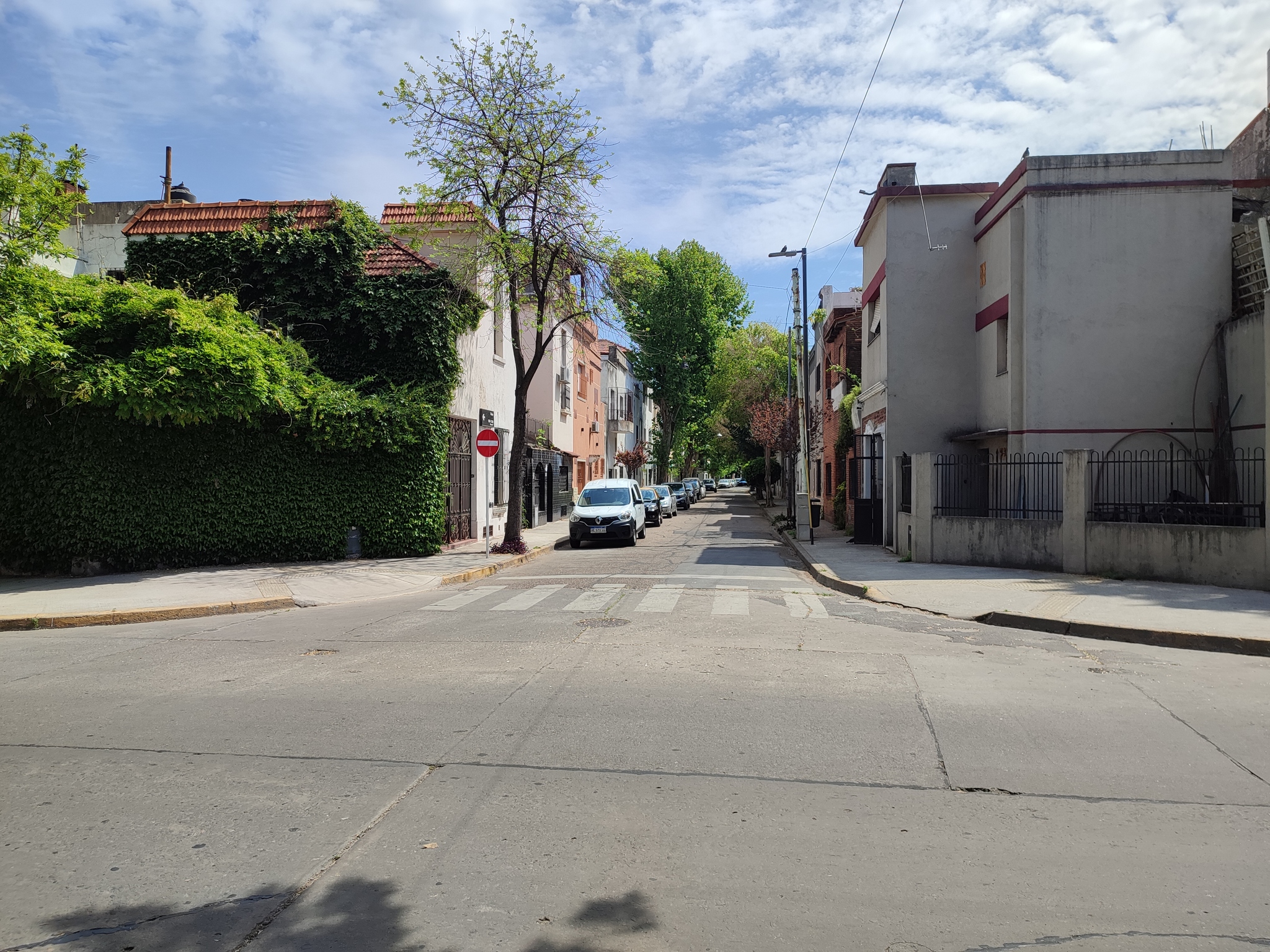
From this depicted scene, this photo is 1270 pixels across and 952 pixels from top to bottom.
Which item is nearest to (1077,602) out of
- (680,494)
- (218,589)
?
(218,589)

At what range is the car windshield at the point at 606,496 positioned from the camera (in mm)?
25000

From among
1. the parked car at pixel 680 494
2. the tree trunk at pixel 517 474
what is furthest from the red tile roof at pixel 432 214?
the parked car at pixel 680 494

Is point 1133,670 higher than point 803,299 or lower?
lower

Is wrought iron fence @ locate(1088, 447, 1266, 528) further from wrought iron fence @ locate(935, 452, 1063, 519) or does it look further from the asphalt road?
the asphalt road

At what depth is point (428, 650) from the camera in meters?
9.19

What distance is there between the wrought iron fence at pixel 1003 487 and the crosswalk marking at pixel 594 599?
23.3ft

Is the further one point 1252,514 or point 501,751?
point 1252,514

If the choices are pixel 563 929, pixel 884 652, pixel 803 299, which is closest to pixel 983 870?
pixel 563 929

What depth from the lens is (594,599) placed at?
1302 centimetres

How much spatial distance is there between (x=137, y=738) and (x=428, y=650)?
3.35m

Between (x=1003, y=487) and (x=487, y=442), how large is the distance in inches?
415

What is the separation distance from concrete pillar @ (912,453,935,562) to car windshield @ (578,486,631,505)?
9162 mm

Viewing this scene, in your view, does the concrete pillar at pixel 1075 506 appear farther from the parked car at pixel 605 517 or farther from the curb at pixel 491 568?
the parked car at pixel 605 517

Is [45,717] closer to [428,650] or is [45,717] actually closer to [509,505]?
[428,650]
